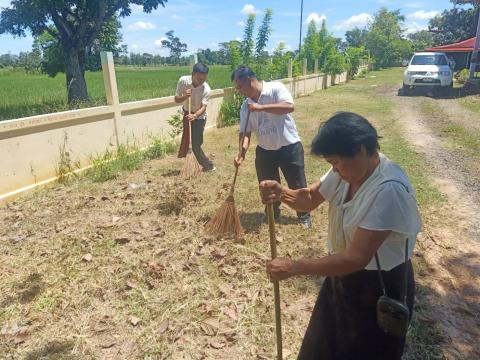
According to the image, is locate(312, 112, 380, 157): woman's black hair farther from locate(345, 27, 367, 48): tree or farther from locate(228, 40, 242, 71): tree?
locate(345, 27, 367, 48): tree

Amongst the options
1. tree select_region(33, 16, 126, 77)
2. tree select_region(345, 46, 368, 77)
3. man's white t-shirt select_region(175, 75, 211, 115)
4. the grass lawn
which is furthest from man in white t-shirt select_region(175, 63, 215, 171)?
tree select_region(345, 46, 368, 77)

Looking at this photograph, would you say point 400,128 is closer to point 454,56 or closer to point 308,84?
point 308,84

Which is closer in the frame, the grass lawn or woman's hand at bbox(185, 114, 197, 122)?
the grass lawn

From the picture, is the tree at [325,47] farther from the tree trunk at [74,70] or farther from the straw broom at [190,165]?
the straw broom at [190,165]

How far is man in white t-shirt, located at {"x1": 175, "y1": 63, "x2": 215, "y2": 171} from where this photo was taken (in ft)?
19.9

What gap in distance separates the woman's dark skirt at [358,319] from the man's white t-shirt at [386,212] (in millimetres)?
85

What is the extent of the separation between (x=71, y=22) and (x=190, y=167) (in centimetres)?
815

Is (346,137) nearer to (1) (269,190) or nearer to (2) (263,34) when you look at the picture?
(1) (269,190)

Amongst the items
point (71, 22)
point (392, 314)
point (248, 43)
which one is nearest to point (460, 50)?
point (248, 43)

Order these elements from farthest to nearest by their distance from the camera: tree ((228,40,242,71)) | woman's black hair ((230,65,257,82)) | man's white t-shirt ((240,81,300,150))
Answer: tree ((228,40,242,71)), man's white t-shirt ((240,81,300,150)), woman's black hair ((230,65,257,82))

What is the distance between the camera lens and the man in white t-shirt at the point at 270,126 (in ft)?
12.4

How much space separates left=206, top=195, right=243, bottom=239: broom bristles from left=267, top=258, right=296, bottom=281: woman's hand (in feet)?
7.47

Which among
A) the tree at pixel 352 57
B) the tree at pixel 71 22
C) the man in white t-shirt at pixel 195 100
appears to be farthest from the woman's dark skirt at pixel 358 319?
the tree at pixel 352 57

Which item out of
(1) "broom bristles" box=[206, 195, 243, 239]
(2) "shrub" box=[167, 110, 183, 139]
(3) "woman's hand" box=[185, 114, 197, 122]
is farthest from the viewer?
(2) "shrub" box=[167, 110, 183, 139]
